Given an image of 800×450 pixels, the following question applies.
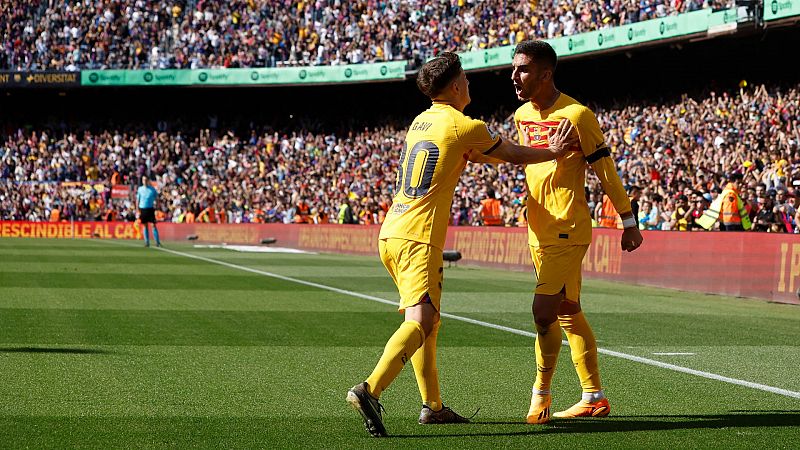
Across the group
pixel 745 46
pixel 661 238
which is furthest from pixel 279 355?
pixel 745 46

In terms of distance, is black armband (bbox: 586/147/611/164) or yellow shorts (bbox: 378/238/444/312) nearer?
yellow shorts (bbox: 378/238/444/312)

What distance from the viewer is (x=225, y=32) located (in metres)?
55.2

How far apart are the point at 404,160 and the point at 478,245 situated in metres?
22.4

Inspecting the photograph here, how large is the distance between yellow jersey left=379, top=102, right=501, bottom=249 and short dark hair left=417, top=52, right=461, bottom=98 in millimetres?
152

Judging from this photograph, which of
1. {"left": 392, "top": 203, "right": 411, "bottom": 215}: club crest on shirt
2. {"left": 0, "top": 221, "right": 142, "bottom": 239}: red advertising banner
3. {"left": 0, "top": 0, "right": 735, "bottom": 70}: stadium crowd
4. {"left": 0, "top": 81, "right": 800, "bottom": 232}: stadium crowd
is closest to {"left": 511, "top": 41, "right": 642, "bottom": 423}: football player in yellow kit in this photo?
{"left": 392, "top": 203, "right": 411, "bottom": 215}: club crest on shirt

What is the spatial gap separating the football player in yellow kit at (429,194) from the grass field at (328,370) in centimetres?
56

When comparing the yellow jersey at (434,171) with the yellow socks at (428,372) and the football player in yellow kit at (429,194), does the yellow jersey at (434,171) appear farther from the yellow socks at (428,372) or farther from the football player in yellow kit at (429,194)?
the yellow socks at (428,372)

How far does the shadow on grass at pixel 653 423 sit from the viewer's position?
622 cm

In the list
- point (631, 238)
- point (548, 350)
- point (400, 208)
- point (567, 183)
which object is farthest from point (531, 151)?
point (548, 350)

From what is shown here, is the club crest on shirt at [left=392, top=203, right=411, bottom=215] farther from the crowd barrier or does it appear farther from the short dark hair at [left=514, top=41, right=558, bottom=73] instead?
the crowd barrier

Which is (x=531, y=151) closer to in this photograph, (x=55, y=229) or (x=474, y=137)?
(x=474, y=137)

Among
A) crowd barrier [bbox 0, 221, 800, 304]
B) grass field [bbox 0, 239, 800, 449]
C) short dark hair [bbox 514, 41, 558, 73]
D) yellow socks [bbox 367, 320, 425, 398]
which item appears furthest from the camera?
crowd barrier [bbox 0, 221, 800, 304]

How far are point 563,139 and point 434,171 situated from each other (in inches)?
32.7

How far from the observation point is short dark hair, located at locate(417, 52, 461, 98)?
6203 mm
